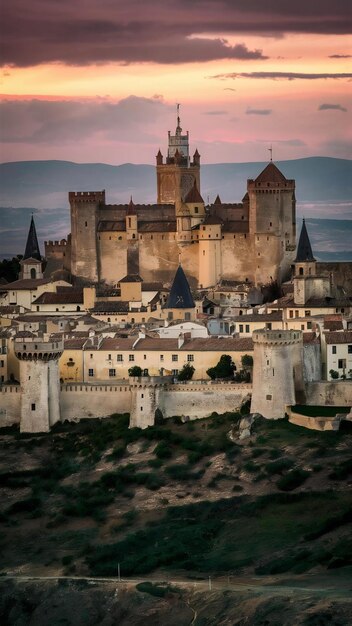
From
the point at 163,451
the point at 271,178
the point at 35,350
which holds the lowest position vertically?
the point at 163,451

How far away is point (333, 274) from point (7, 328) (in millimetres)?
15658

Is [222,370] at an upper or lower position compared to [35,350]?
lower

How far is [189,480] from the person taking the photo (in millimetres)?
69938

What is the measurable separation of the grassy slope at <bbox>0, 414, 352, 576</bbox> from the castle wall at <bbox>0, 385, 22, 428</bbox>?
28.6 inches

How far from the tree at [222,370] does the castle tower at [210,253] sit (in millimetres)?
20567

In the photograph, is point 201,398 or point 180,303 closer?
point 201,398

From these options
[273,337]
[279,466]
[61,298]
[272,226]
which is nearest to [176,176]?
[272,226]

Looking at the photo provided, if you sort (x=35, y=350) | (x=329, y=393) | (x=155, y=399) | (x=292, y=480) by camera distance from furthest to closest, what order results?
(x=35, y=350) → (x=155, y=399) → (x=329, y=393) → (x=292, y=480)

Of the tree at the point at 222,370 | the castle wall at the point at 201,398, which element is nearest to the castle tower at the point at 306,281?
the tree at the point at 222,370

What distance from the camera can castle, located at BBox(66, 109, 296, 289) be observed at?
96.8m

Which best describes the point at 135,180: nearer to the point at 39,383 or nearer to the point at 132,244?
the point at 132,244

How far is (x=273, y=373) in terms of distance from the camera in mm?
72312

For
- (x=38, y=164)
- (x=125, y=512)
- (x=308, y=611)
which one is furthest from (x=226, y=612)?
(x=38, y=164)

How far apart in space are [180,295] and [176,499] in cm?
1875
